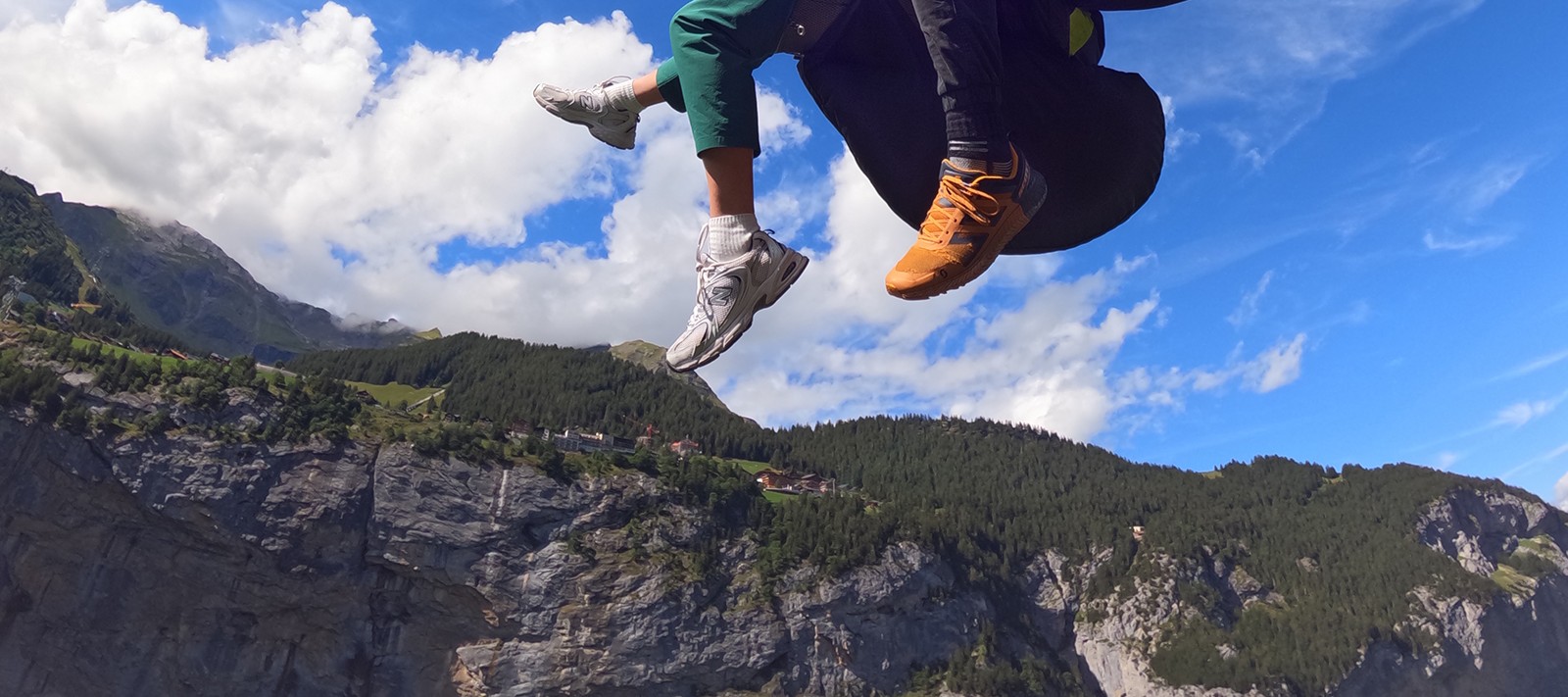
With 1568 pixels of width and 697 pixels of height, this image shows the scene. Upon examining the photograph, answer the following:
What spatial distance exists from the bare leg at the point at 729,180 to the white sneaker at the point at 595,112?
45.0 inches

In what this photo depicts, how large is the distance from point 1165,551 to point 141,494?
9769 cm

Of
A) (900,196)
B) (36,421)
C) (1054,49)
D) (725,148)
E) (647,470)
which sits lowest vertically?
(725,148)

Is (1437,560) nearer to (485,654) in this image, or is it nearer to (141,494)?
(485,654)

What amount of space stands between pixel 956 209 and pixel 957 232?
0.07 meters

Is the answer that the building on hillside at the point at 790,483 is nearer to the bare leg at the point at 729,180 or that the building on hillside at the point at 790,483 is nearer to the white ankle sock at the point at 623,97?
the white ankle sock at the point at 623,97

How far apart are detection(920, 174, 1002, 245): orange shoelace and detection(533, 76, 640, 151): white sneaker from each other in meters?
1.47

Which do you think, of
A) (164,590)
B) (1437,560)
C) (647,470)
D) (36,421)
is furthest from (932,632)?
(1437,560)

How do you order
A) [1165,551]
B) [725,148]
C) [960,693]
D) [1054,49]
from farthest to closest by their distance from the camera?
[1165,551] < [960,693] < [1054,49] < [725,148]

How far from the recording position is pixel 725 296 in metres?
2.38

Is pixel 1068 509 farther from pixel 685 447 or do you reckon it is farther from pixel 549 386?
pixel 549 386

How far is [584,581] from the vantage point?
67938mm

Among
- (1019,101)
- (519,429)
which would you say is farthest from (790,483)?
(1019,101)

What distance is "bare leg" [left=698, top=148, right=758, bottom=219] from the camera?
2.32m

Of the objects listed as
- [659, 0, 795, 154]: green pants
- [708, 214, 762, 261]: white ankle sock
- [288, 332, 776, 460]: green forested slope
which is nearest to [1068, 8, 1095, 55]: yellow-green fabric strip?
→ [659, 0, 795, 154]: green pants
